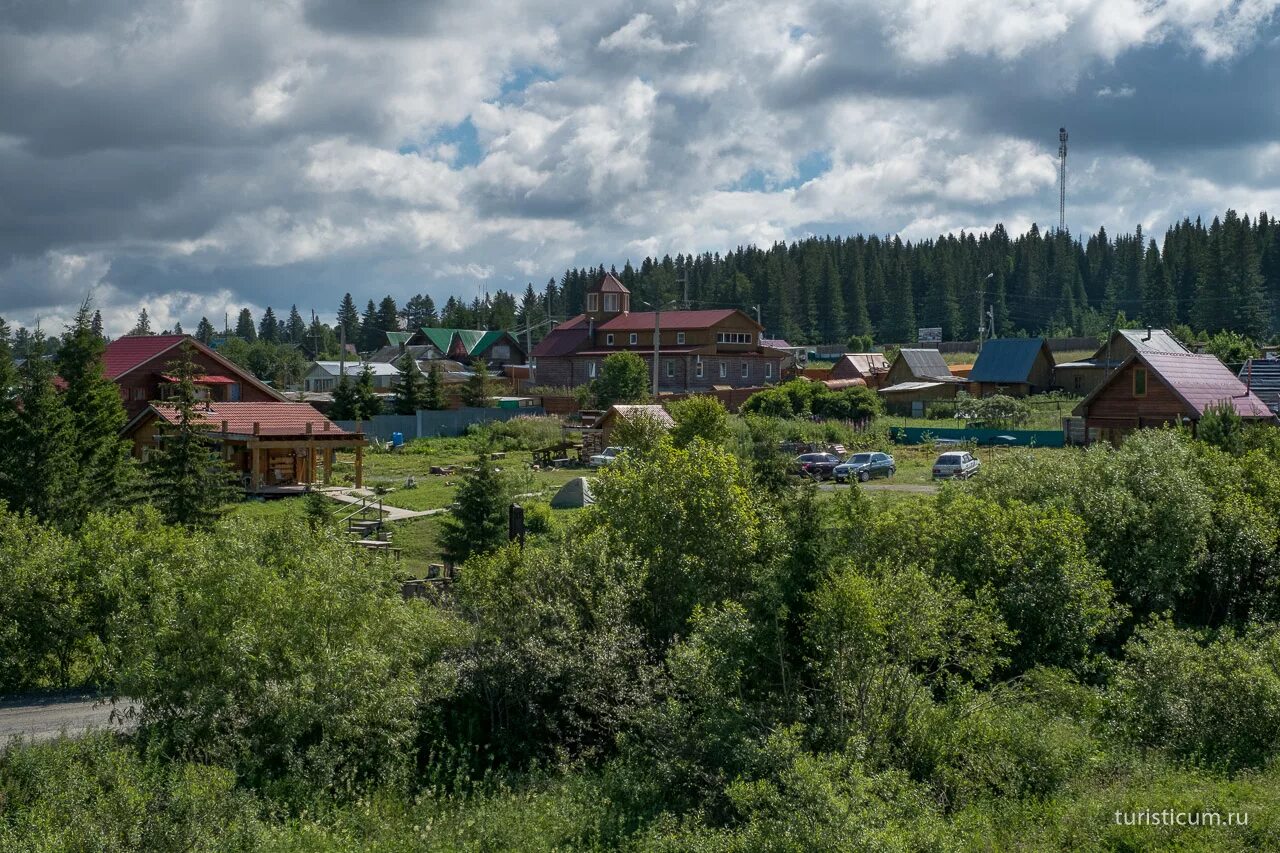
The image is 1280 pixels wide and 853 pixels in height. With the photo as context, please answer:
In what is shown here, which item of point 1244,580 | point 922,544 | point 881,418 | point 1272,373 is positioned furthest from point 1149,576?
point 881,418

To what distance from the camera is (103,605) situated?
78.4 ft

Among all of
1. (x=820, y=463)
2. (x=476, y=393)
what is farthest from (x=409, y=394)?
(x=820, y=463)

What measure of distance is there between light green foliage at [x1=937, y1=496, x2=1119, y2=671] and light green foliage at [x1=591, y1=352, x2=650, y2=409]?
53.7 m

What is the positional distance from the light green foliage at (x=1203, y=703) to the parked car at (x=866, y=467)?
26482mm

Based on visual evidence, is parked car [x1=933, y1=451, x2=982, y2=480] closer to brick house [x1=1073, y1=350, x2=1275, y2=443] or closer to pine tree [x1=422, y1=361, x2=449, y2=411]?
brick house [x1=1073, y1=350, x2=1275, y2=443]

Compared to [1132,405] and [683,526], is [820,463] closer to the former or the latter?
[1132,405]

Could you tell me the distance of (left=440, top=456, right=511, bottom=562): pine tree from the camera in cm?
3016

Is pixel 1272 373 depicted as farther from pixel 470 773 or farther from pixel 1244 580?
pixel 470 773

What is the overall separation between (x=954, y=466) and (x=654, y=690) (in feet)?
95.4

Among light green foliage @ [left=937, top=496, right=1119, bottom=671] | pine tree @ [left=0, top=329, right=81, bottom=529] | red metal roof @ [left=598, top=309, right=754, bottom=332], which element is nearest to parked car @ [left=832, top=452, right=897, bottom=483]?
light green foliage @ [left=937, top=496, right=1119, bottom=671]

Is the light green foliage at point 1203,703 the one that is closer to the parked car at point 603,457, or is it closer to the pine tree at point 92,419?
the pine tree at point 92,419

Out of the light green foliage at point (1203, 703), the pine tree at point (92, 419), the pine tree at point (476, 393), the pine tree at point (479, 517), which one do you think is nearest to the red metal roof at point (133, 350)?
the pine tree at point (92, 419)

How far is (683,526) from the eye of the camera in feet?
76.2

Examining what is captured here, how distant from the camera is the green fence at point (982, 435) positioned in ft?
187
